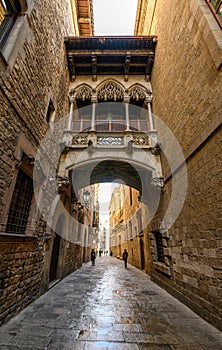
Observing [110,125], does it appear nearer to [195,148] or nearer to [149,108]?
[149,108]

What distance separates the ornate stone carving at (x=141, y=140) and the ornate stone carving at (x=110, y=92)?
99.1 inches

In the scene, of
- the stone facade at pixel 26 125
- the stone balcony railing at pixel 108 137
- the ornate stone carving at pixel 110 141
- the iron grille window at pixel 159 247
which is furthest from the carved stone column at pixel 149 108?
the iron grille window at pixel 159 247

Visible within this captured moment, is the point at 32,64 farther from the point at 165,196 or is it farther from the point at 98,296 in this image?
the point at 98,296

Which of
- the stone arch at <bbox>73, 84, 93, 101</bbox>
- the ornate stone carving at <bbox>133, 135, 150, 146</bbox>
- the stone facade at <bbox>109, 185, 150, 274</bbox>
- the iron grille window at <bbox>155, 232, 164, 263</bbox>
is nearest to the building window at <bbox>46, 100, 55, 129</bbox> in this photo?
the stone arch at <bbox>73, 84, 93, 101</bbox>

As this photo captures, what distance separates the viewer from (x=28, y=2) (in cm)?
396

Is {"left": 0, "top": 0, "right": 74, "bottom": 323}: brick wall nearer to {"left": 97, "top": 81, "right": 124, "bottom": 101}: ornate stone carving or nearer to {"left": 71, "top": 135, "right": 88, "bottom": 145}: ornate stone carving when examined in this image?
{"left": 71, "top": 135, "right": 88, "bottom": 145}: ornate stone carving

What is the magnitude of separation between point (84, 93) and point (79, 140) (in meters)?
2.89

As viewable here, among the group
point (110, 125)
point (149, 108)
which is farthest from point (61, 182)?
point (149, 108)

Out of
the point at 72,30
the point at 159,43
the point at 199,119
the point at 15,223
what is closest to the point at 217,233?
the point at 199,119

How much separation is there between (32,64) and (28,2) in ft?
4.28

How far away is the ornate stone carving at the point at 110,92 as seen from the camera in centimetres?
816

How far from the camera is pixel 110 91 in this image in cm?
827

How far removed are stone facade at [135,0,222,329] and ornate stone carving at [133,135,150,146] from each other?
1284mm

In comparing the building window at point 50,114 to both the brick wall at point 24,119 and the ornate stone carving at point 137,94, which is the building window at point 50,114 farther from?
the ornate stone carving at point 137,94
